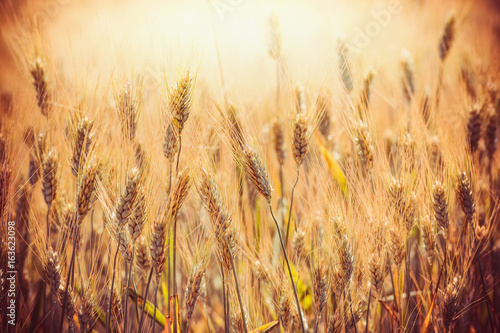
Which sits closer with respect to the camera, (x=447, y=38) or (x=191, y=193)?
(x=191, y=193)

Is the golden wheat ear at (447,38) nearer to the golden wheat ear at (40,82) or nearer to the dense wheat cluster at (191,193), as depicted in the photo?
the dense wheat cluster at (191,193)

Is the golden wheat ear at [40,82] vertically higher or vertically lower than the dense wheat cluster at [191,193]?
higher

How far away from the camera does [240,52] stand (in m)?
1.73

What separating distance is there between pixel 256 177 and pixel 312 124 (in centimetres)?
30

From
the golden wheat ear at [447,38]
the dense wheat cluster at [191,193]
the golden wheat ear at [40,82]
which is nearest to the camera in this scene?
the dense wheat cluster at [191,193]

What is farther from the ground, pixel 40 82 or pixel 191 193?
pixel 40 82

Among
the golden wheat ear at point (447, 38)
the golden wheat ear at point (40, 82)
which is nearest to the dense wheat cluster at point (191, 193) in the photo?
the golden wheat ear at point (40, 82)

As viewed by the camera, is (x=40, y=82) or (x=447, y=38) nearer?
(x=40, y=82)

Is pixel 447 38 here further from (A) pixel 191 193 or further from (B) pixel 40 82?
(B) pixel 40 82

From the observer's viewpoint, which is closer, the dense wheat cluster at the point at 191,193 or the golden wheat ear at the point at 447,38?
the dense wheat cluster at the point at 191,193

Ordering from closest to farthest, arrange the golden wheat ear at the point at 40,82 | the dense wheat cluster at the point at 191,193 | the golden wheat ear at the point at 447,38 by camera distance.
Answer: the dense wheat cluster at the point at 191,193, the golden wheat ear at the point at 40,82, the golden wheat ear at the point at 447,38

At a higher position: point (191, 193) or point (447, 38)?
point (447, 38)

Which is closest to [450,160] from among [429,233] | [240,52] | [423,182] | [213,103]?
[423,182]

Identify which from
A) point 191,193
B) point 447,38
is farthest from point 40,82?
point 447,38
